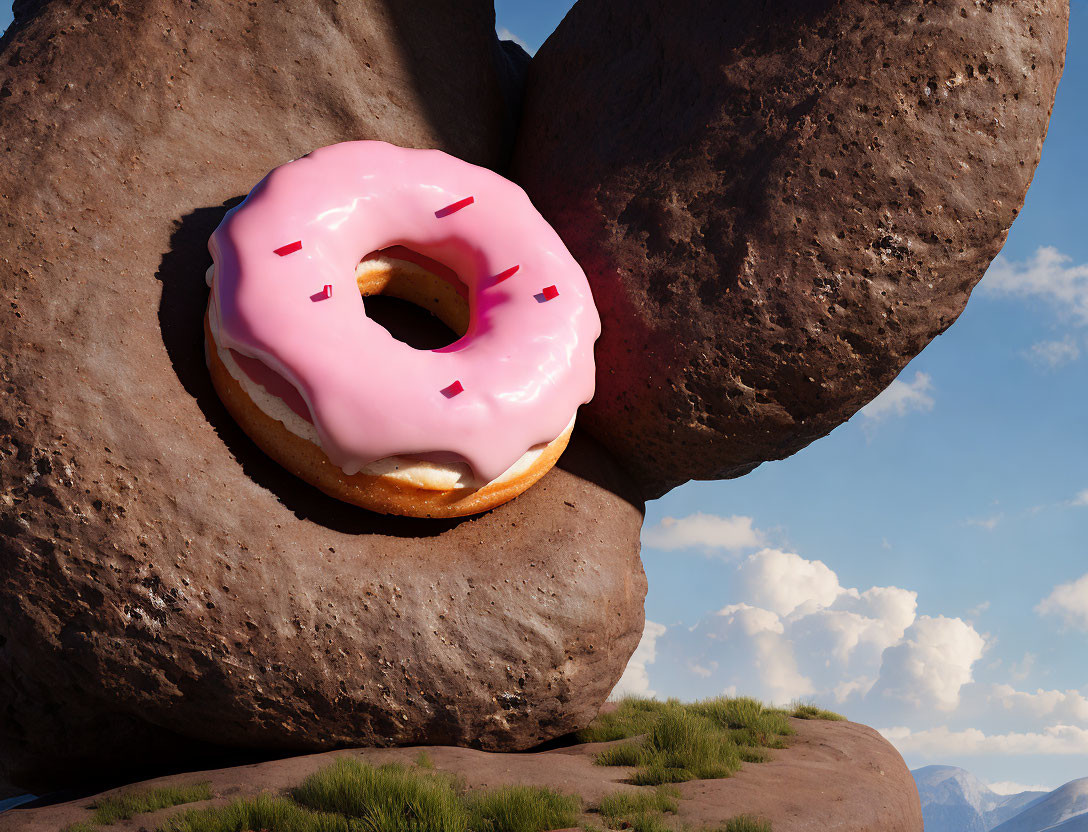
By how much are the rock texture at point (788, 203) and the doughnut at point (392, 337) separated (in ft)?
1.12

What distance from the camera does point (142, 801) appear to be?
103 inches

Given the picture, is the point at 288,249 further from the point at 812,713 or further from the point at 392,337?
the point at 812,713

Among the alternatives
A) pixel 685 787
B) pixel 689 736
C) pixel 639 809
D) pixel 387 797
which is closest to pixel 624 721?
pixel 689 736

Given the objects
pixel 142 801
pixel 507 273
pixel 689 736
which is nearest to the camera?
pixel 142 801

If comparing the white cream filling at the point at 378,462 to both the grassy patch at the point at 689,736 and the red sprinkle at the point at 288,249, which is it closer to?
the red sprinkle at the point at 288,249

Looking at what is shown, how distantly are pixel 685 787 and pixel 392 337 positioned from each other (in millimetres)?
1786

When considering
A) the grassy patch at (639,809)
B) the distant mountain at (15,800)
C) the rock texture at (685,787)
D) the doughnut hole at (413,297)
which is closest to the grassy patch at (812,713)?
the rock texture at (685,787)

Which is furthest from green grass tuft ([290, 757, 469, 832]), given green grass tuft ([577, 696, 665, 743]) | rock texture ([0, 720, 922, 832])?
green grass tuft ([577, 696, 665, 743])

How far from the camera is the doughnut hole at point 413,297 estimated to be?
3.50 m

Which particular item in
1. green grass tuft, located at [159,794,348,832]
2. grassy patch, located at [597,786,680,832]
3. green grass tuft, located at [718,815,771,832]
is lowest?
green grass tuft, located at [718,815,771,832]

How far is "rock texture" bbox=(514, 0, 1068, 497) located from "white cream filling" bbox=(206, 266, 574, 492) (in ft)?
3.03

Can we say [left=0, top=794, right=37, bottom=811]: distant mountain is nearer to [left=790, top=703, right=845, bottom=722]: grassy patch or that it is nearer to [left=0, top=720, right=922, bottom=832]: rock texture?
[left=0, top=720, right=922, bottom=832]: rock texture

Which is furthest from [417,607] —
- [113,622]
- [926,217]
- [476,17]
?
[476,17]

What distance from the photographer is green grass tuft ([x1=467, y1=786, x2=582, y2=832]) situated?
2363mm
